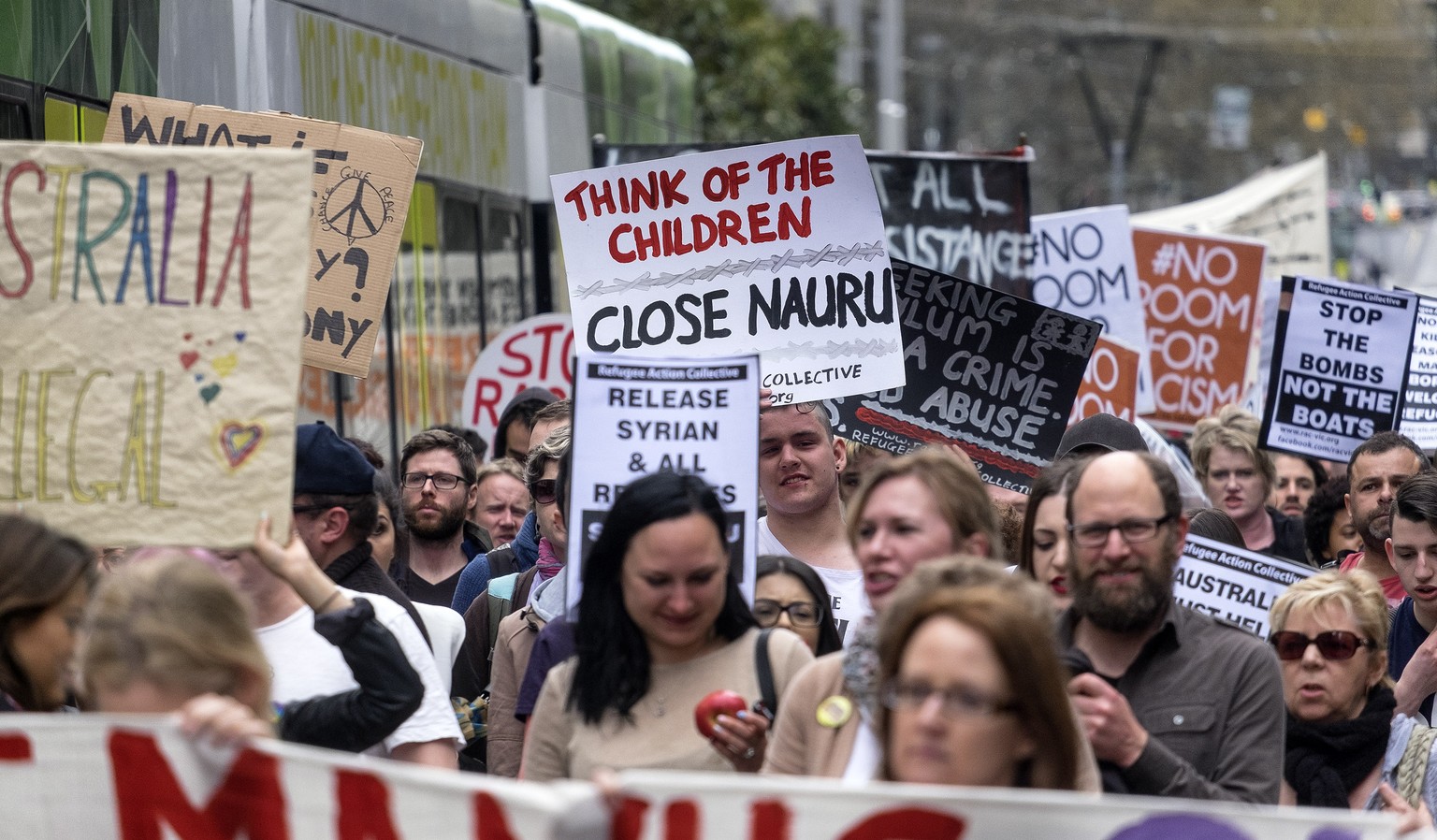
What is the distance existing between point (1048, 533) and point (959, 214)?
A: 6654 mm

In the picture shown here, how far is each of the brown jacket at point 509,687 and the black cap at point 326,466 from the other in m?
0.57

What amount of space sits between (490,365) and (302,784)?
24.3 feet

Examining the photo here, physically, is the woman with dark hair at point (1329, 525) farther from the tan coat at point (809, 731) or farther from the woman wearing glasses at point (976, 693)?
the woman wearing glasses at point (976, 693)

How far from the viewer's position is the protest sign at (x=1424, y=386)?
379 inches

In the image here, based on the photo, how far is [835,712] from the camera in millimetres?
3988

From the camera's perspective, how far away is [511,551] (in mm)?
7152

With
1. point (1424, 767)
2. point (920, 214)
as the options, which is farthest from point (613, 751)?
point (920, 214)

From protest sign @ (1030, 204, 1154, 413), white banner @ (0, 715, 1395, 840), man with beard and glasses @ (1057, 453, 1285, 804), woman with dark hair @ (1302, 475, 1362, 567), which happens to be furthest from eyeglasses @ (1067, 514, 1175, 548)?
protest sign @ (1030, 204, 1154, 413)

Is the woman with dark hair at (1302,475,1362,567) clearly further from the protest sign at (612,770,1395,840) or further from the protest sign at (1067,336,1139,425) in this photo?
the protest sign at (612,770,1395,840)

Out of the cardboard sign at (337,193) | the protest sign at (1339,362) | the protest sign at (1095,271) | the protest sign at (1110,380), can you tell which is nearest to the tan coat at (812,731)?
the cardboard sign at (337,193)

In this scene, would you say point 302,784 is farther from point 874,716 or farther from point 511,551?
point 511,551

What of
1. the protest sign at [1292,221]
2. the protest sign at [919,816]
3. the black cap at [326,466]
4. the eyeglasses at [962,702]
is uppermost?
the protest sign at [1292,221]

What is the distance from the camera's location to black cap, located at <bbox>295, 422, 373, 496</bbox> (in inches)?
201

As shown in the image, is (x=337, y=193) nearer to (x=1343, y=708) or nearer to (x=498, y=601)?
(x=498, y=601)
